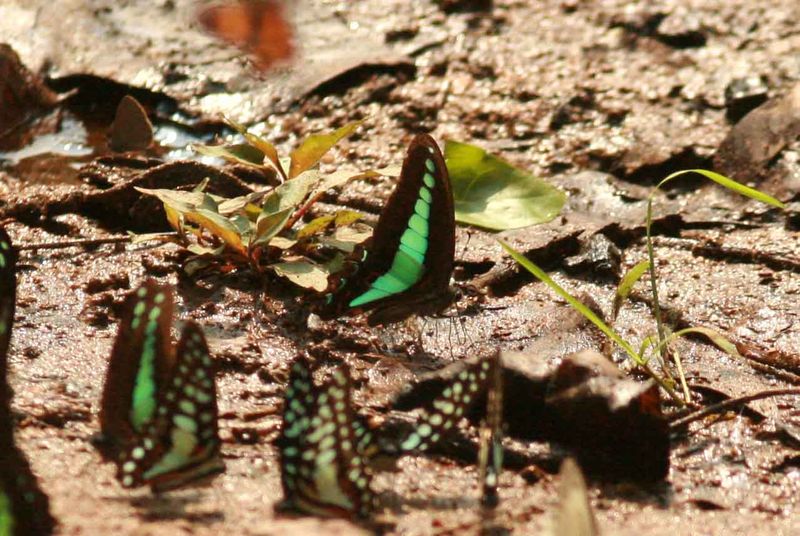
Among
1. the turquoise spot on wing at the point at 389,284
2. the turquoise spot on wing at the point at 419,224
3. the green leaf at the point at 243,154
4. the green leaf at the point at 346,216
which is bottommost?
the turquoise spot on wing at the point at 389,284

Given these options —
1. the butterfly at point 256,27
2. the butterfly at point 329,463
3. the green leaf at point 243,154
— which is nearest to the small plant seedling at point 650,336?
the butterfly at point 329,463

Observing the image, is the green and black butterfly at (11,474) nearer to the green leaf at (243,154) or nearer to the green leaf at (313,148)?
the green leaf at (243,154)

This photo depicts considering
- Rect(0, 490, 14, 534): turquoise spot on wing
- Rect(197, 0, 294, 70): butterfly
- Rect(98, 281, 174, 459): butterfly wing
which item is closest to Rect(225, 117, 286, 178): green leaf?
Rect(98, 281, 174, 459): butterfly wing

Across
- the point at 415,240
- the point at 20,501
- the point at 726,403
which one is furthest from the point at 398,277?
the point at 20,501

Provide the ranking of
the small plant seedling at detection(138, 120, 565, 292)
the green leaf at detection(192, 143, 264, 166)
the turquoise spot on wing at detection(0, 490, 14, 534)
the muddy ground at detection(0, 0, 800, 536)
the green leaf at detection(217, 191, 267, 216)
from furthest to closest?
the green leaf at detection(192, 143, 264, 166), the green leaf at detection(217, 191, 267, 216), the small plant seedling at detection(138, 120, 565, 292), the muddy ground at detection(0, 0, 800, 536), the turquoise spot on wing at detection(0, 490, 14, 534)

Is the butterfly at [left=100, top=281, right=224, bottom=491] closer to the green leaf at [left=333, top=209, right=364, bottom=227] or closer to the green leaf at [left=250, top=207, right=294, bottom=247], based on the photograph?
the green leaf at [left=250, top=207, right=294, bottom=247]

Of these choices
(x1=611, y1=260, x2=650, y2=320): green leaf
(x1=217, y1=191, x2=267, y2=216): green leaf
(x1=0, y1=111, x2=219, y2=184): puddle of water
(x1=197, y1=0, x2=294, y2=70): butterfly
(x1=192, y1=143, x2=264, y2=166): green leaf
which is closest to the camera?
(x1=611, y1=260, x2=650, y2=320): green leaf

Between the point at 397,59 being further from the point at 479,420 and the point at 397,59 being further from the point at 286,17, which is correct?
the point at 479,420
